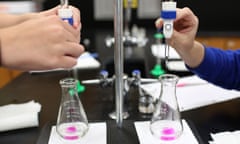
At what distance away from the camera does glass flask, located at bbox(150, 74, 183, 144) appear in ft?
2.69

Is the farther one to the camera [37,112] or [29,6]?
[29,6]

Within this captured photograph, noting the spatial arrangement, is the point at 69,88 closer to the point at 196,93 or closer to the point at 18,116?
the point at 18,116

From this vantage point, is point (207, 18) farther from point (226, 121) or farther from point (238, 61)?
point (226, 121)

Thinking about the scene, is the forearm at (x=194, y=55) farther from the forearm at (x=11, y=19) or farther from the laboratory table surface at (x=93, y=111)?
the forearm at (x=11, y=19)

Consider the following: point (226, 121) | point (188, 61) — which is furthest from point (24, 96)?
point (226, 121)

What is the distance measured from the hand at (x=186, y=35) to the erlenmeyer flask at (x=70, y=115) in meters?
0.32

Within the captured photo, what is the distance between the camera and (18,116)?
103 centimetres

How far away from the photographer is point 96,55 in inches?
74.0

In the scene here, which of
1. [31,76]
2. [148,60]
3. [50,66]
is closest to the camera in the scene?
[50,66]

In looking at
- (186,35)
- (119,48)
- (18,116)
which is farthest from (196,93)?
(18,116)

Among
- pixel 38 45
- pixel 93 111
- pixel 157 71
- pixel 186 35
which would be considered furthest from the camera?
pixel 157 71

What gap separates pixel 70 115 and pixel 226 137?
437 mm

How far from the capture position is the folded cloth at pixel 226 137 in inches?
34.8

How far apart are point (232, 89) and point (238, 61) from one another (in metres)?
0.11
